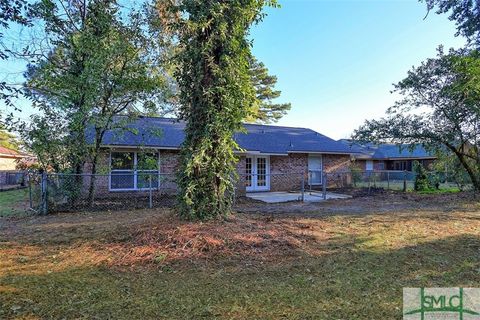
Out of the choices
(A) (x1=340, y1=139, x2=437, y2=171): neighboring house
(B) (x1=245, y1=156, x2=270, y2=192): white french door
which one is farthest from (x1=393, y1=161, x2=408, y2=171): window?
(B) (x1=245, y1=156, x2=270, y2=192): white french door

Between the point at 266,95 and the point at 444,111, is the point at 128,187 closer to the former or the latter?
the point at 444,111

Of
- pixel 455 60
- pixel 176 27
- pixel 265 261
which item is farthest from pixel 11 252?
pixel 455 60

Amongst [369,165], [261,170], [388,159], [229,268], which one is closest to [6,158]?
[261,170]

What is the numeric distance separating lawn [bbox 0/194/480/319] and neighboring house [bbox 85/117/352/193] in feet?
19.3

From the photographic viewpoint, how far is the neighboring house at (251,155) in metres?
13.9

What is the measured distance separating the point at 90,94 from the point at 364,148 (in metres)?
29.9

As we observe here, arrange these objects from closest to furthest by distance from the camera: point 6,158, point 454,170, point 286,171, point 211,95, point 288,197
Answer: point 211,95
point 288,197
point 454,170
point 286,171
point 6,158

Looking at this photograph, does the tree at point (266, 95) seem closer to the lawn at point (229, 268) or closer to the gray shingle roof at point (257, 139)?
the gray shingle roof at point (257, 139)

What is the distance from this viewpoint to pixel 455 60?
12.3m

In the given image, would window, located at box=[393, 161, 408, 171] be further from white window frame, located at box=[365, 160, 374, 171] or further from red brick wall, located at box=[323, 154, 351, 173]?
red brick wall, located at box=[323, 154, 351, 173]

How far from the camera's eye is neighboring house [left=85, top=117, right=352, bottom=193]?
13.9m

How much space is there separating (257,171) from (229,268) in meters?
13.5

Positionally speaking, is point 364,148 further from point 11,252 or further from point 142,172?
point 11,252

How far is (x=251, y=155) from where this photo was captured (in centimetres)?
1805
